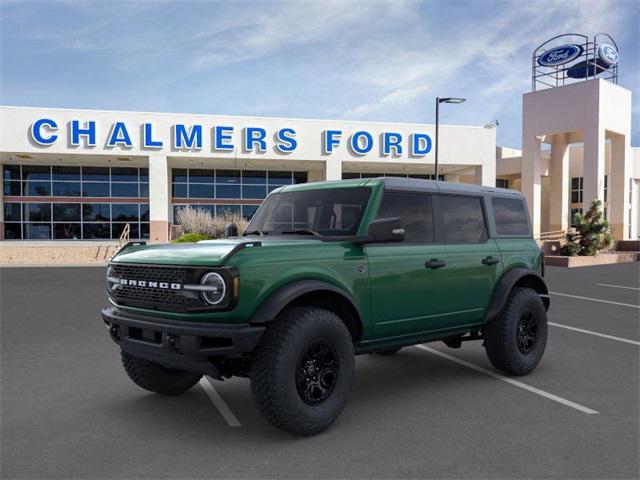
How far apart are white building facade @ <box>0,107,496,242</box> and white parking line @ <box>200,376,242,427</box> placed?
26044 mm

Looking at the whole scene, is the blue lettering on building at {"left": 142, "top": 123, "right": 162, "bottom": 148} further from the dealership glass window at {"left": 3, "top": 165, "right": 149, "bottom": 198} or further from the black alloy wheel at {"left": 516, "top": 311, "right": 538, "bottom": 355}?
the black alloy wheel at {"left": 516, "top": 311, "right": 538, "bottom": 355}

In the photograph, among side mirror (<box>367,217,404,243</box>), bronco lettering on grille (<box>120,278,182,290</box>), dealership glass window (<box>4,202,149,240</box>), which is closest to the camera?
bronco lettering on grille (<box>120,278,182,290</box>)

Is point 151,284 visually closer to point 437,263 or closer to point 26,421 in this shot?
point 26,421

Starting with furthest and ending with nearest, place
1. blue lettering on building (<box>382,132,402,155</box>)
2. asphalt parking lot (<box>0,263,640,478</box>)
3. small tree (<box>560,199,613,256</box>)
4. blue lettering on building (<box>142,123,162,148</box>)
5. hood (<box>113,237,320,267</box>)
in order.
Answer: blue lettering on building (<box>382,132,402,155</box>) < blue lettering on building (<box>142,123,162,148</box>) < small tree (<box>560,199,613,256</box>) < hood (<box>113,237,320,267</box>) < asphalt parking lot (<box>0,263,640,478</box>)

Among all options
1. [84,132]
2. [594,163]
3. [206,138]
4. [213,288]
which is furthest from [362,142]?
[213,288]

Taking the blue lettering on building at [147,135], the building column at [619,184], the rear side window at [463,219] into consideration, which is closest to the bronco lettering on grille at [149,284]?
the rear side window at [463,219]

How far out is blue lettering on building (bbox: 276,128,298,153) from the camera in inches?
1240

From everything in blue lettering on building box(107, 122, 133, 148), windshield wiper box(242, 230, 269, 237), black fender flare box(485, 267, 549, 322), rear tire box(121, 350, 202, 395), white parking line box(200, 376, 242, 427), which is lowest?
white parking line box(200, 376, 242, 427)

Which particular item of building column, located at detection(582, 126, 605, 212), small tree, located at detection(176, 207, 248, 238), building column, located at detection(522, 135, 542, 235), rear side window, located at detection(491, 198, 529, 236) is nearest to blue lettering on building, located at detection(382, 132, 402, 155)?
building column, located at detection(522, 135, 542, 235)

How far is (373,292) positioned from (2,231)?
113ft

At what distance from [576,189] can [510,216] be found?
137ft

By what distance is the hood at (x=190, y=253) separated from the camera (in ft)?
13.0

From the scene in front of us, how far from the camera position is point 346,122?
32.5 meters

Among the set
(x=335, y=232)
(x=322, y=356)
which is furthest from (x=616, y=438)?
(x=335, y=232)
